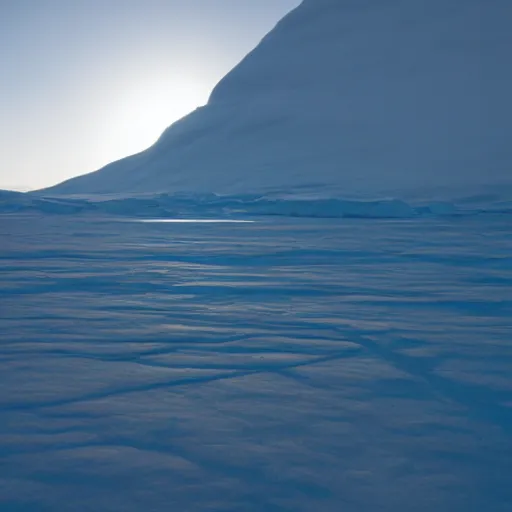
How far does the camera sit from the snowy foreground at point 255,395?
1.46 m

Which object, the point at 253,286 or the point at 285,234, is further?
the point at 285,234

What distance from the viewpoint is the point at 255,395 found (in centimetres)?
210

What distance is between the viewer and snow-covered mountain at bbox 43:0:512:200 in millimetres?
27906

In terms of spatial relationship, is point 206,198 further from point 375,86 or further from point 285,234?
point 375,86

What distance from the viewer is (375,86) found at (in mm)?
34844

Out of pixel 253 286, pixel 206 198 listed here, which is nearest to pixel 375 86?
pixel 206 198

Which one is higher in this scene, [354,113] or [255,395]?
[354,113]

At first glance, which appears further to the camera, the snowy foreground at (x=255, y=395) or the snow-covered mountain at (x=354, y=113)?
the snow-covered mountain at (x=354, y=113)

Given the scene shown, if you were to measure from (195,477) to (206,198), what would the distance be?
739 inches

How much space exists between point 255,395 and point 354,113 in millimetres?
32806

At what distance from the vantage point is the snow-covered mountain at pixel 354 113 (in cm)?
2791

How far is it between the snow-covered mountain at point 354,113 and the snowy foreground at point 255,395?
65.5 feet

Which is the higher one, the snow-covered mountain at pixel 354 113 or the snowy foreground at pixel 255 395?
the snow-covered mountain at pixel 354 113

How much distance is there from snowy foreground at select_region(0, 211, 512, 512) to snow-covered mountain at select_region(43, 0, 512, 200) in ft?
65.5
